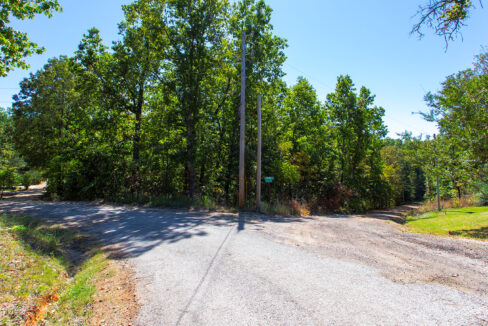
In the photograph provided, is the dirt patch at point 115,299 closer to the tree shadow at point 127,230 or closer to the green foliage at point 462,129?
the tree shadow at point 127,230

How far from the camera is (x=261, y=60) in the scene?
18.9 m

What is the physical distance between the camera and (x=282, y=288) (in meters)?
3.60

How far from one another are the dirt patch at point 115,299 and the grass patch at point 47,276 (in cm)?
12

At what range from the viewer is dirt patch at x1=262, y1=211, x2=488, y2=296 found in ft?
12.9

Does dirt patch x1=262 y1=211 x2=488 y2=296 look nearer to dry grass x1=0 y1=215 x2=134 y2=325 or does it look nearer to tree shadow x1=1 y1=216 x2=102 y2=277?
dry grass x1=0 y1=215 x2=134 y2=325

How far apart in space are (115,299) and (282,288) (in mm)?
2246

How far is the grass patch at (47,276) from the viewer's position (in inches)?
124

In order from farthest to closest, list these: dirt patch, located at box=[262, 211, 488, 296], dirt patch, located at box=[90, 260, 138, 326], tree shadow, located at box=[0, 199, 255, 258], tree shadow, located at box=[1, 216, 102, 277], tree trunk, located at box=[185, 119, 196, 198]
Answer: tree trunk, located at box=[185, 119, 196, 198] → tree shadow, located at box=[0, 199, 255, 258] → tree shadow, located at box=[1, 216, 102, 277] → dirt patch, located at box=[262, 211, 488, 296] → dirt patch, located at box=[90, 260, 138, 326]

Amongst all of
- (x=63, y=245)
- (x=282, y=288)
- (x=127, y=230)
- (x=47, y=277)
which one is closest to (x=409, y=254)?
(x=282, y=288)

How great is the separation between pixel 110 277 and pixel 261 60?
57.7 ft

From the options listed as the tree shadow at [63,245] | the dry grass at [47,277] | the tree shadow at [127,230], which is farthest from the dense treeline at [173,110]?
the dry grass at [47,277]

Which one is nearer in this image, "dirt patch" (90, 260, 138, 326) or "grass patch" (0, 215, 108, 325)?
"dirt patch" (90, 260, 138, 326)

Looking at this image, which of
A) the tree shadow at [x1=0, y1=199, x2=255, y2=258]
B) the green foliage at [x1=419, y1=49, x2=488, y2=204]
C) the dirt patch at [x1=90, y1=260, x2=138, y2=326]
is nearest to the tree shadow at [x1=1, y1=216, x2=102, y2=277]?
the tree shadow at [x1=0, y1=199, x2=255, y2=258]

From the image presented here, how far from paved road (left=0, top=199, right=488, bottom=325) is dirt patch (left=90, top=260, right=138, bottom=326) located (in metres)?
0.13
